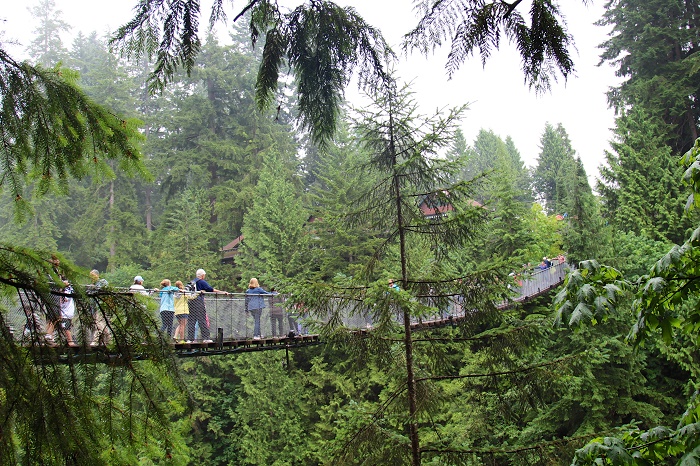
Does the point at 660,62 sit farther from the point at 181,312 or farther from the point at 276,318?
the point at 181,312

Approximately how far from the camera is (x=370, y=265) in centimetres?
599

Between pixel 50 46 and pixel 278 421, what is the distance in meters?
26.1

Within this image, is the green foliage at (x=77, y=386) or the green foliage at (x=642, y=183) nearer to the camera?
the green foliage at (x=77, y=386)

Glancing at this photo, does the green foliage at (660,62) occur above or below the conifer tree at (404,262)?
above

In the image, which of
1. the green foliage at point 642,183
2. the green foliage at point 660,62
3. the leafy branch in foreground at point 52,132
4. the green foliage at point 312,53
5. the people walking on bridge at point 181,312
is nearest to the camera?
the leafy branch in foreground at point 52,132

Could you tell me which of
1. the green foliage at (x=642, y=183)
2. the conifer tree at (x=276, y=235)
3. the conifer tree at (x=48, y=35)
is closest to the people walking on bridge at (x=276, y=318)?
the conifer tree at (x=276, y=235)

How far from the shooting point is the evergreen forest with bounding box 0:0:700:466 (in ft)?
5.86

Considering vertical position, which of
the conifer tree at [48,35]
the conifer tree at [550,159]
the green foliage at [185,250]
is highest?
the conifer tree at [48,35]

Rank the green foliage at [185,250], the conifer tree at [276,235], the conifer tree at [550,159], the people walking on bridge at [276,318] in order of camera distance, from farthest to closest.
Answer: the conifer tree at [550,159] → the green foliage at [185,250] → the conifer tree at [276,235] → the people walking on bridge at [276,318]

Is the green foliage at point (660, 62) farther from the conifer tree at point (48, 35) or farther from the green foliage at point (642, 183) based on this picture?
the conifer tree at point (48, 35)

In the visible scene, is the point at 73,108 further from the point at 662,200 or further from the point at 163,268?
the point at 163,268

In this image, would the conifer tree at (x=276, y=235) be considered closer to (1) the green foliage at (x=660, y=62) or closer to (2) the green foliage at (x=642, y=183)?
(2) the green foliage at (x=642, y=183)

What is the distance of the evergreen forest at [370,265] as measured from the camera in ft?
5.86

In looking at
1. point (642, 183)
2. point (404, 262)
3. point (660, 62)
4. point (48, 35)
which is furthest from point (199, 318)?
point (48, 35)
